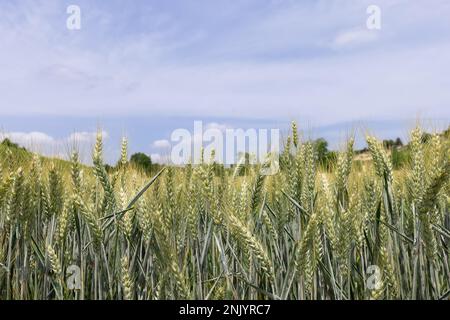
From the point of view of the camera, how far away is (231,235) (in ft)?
7.47

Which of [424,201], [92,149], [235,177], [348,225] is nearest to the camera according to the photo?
[424,201]

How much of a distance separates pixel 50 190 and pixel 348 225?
1336 millimetres

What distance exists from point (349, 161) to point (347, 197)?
0.53 ft

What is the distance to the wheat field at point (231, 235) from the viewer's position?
187 cm

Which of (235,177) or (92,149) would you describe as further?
(235,177)

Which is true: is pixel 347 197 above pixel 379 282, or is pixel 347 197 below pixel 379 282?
above

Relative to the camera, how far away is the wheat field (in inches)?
73.8

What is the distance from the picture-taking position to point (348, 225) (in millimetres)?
1859

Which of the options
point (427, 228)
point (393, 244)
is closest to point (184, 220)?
point (393, 244)

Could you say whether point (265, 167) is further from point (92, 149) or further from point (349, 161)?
point (92, 149)

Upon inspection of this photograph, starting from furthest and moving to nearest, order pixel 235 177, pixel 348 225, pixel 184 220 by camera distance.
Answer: pixel 235 177
pixel 184 220
pixel 348 225

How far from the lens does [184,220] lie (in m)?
2.49
